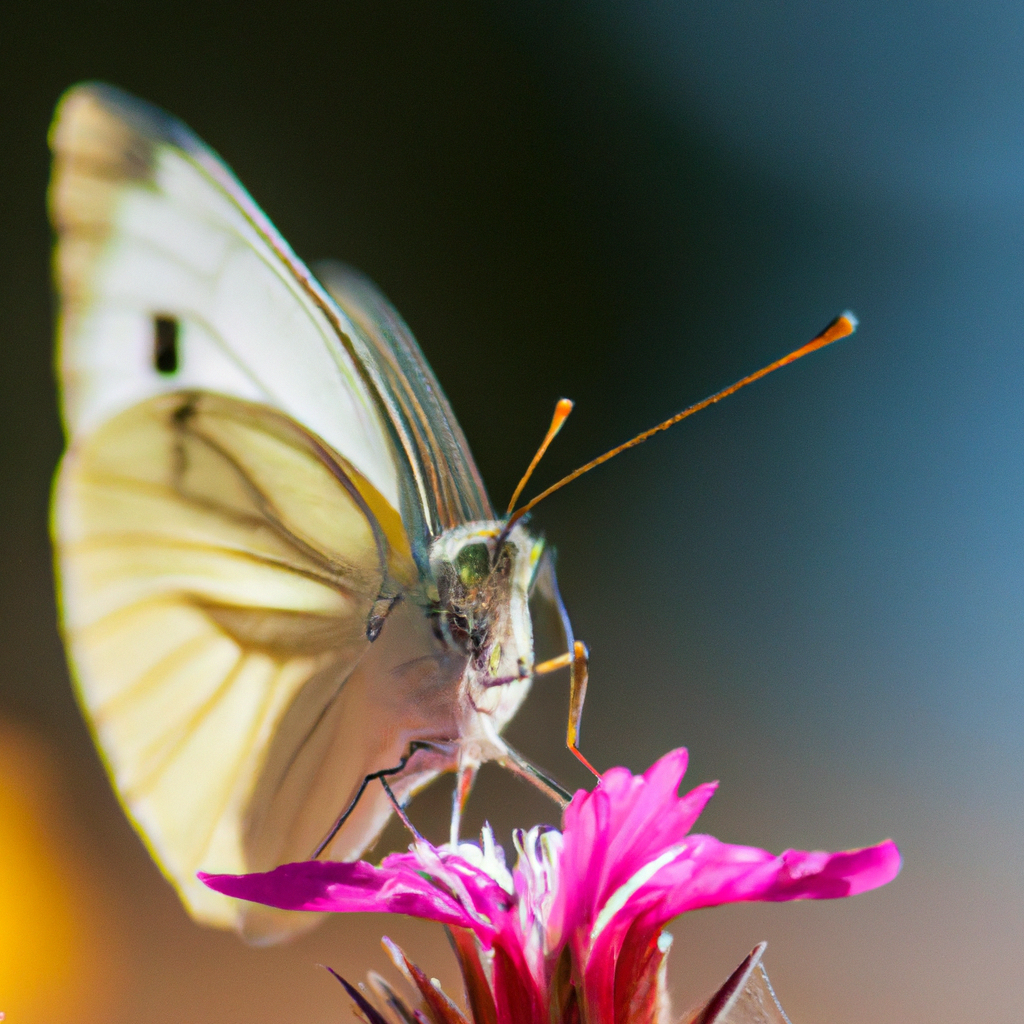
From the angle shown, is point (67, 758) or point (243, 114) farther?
point (243, 114)

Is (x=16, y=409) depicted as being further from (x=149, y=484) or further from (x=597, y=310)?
(x=597, y=310)

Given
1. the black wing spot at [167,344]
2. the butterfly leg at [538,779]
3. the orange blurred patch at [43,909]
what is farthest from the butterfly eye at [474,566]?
the orange blurred patch at [43,909]

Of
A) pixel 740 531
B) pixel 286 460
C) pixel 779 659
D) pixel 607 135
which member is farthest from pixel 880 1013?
pixel 607 135

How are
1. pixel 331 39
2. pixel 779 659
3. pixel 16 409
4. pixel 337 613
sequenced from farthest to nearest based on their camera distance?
pixel 331 39
pixel 779 659
pixel 16 409
pixel 337 613

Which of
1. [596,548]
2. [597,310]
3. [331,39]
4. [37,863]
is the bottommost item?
[37,863]

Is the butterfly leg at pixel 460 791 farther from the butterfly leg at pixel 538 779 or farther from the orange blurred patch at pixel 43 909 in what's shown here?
the orange blurred patch at pixel 43 909

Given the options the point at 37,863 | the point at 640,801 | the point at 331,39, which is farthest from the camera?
the point at 331,39

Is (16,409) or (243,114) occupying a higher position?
(243,114)

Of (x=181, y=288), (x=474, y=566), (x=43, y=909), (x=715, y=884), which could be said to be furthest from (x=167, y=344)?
(x=43, y=909)
